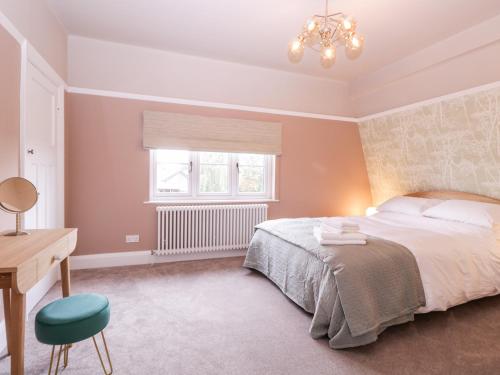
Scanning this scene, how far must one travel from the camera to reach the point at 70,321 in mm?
1331

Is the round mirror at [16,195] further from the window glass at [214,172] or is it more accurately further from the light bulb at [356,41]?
the light bulb at [356,41]

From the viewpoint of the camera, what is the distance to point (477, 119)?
288 centimetres

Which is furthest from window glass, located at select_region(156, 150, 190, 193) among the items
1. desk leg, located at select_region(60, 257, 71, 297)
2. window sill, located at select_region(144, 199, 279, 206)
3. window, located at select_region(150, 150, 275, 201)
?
desk leg, located at select_region(60, 257, 71, 297)

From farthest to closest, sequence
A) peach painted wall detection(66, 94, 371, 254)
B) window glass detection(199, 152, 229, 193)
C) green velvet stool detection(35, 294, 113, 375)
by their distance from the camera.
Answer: window glass detection(199, 152, 229, 193) → peach painted wall detection(66, 94, 371, 254) → green velvet stool detection(35, 294, 113, 375)

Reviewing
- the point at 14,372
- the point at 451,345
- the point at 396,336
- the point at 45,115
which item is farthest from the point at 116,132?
the point at 451,345

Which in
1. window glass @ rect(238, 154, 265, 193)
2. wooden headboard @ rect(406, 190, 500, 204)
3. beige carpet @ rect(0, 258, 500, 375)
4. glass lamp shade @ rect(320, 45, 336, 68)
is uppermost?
glass lamp shade @ rect(320, 45, 336, 68)

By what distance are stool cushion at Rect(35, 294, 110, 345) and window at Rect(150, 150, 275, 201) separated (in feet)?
7.07

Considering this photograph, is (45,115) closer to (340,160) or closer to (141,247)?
(141,247)

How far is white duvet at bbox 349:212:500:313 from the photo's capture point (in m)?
2.07

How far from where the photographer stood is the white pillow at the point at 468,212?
264cm

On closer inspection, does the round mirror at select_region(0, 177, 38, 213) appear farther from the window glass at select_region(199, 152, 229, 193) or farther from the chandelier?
the window glass at select_region(199, 152, 229, 193)

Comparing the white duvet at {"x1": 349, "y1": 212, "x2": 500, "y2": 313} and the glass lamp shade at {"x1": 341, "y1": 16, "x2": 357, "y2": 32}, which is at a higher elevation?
the glass lamp shade at {"x1": 341, "y1": 16, "x2": 357, "y2": 32}

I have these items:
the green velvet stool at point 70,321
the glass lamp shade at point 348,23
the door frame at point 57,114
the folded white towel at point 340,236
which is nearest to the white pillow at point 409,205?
the folded white towel at point 340,236

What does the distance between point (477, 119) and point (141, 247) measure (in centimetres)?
398
